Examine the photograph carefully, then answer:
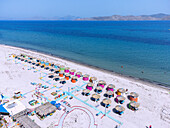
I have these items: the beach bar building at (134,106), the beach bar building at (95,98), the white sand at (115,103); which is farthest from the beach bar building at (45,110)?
the beach bar building at (134,106)

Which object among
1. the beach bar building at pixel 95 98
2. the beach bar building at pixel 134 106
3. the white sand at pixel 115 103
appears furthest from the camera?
the beach bar building at pixel 95 98

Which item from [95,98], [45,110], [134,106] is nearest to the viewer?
[45,110]

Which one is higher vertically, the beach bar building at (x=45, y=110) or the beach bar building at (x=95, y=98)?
the beach bar building at (x=45, y=110)

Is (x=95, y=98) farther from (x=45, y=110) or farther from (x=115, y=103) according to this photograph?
(x=45, y=110)

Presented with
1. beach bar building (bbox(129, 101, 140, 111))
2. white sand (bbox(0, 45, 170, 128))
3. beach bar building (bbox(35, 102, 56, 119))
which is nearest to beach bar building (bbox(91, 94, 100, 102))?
white sand (bbox(0, 45, 170, 128))

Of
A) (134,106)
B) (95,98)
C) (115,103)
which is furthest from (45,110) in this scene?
(134,106)

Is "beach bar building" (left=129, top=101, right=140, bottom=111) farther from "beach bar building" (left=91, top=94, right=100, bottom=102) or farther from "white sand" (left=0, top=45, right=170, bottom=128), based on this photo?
"beach bar building" (left=91, top=94, right=100, bottom=102)

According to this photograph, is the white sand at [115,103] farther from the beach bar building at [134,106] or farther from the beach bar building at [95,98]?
the beach bar building at [95,98]

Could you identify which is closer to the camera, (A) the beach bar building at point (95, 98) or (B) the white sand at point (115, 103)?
(B) the white sand at point (115, 103)

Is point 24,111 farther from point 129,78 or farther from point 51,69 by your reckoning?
point 129,78

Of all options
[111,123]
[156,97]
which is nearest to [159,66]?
[156,97]

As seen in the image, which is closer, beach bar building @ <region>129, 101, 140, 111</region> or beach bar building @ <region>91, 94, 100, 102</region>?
beach bar building @ <region>129, 101, 140, 111</region>

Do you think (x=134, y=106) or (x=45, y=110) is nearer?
(x=45, y=110)
